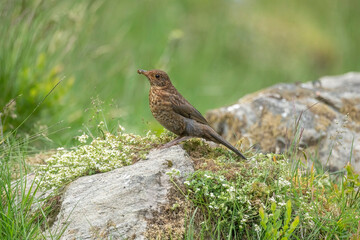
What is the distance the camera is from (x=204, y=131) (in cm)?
427

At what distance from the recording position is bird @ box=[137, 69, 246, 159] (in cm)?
428

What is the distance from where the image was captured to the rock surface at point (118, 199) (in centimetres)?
336

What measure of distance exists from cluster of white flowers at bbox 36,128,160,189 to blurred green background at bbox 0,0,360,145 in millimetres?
647

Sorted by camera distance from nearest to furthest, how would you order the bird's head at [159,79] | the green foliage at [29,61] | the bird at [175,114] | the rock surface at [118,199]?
the rock surface at [118,199] → the bird at [175,114] → the bird's head at [159,79] → the green foliage at [29,61]

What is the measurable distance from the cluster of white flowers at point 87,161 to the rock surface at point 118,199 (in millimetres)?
103

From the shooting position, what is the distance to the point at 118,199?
3494mm

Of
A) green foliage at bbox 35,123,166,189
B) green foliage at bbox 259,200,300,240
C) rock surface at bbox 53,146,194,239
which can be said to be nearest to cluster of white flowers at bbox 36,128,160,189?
green foliage at bbox 35,123,166,189

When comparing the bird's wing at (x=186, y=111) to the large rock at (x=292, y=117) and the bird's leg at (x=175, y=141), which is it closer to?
the bird's leg at (x=175, y=141)

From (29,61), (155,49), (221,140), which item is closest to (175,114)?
(221,140)

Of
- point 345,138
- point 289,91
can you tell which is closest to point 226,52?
point 289,91

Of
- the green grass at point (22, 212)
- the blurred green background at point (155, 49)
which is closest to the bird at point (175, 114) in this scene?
the blurred green background at point (155, 49)

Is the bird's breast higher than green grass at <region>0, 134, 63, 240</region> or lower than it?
higher

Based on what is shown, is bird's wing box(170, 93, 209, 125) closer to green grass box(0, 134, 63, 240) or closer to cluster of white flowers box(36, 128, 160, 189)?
cluster of white flowers box(36, 128, 160, 189)

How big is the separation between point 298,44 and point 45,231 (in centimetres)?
939
